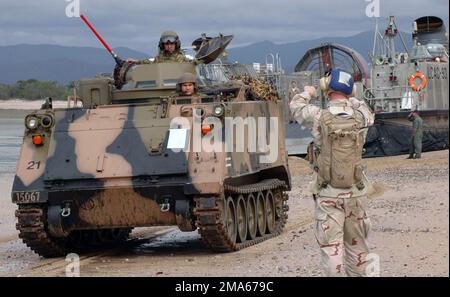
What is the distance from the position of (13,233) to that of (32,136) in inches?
178

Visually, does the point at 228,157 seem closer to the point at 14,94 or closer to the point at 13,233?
Result: the point at 13,233

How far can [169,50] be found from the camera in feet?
A: 48.8

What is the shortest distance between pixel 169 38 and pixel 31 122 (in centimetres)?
276

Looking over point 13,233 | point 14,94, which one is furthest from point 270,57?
point 14,94

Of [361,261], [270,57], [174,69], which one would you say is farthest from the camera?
[270,57]

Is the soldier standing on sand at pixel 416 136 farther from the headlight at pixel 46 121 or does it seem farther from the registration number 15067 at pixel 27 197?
the registration number 15067 at pixel 27 197

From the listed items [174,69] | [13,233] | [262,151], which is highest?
[174,69]

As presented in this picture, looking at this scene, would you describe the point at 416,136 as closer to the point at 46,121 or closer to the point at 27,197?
the point at 46,121

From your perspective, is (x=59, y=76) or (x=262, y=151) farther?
(x=59, y=76)

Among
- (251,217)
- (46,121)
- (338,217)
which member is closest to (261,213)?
(251,217)

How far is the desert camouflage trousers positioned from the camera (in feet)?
26.1

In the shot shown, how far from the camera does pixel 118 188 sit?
12.1 meters

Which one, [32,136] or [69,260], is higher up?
[32,136]
